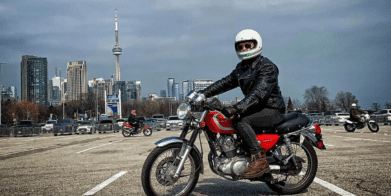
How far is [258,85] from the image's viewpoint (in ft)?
13.5

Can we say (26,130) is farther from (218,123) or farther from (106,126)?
(218,123)

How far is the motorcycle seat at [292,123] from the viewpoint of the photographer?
4363 millimetres

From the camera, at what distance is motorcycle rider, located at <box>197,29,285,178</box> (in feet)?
13.2

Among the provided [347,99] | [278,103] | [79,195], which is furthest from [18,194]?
[347,99]

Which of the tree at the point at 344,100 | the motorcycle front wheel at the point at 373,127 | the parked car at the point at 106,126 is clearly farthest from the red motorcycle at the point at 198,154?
the tree at the point at 344,100

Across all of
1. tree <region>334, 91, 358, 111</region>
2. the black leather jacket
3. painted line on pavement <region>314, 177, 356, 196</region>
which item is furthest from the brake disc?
tree <region>334, 91, 358, 111</region>

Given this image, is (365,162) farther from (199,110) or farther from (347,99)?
(347,99)

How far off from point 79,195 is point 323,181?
3.48m

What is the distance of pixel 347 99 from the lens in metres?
99.8

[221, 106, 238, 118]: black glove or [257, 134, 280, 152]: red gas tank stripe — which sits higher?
[221, 106, 238, 118]: black glove

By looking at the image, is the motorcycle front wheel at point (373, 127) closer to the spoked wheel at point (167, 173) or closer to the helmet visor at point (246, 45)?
the helmet visor at point (246, 45)

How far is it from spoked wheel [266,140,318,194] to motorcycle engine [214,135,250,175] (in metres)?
0.60

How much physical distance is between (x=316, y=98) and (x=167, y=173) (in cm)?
9859

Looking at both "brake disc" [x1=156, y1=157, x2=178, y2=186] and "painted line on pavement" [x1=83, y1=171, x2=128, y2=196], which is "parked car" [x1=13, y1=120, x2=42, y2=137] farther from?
"brake disc" [x1=156, y1=157, x2=178, y2=186]
